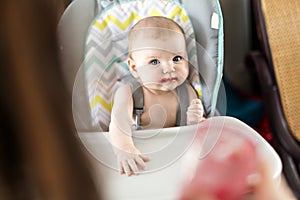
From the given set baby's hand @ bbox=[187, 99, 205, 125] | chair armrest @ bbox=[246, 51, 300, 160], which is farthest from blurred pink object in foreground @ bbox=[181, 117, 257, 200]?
chair armrest @ bbox=[246, 51, 300, 160]

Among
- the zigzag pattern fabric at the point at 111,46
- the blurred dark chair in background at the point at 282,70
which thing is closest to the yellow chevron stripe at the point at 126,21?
the zigzag pattern fabric at the point at 111,46

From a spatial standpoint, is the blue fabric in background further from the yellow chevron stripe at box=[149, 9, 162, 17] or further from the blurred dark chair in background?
the yellow chevron stripe at box=[149, 9, 162, 17]

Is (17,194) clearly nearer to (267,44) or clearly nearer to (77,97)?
(77,97)

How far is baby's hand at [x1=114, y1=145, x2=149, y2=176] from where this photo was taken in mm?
458

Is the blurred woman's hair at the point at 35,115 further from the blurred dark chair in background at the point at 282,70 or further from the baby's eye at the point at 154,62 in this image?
the blurred dark chair in background at the point at 282,70

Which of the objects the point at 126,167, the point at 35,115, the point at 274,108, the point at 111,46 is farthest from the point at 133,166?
the point at 274,108

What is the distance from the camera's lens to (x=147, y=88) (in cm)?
46

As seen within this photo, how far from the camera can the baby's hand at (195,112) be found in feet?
1.61

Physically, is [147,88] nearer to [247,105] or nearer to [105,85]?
[105,85]

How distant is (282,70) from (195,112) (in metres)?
0.40

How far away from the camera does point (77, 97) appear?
455 mm

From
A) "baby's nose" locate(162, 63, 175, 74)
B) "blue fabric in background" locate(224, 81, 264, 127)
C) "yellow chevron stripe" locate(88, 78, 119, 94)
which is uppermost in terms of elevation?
"baby's nose" locate(162, 63, 175, 74)

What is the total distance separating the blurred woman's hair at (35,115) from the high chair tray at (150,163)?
0.21m

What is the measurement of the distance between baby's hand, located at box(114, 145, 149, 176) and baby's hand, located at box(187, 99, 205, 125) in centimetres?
6
